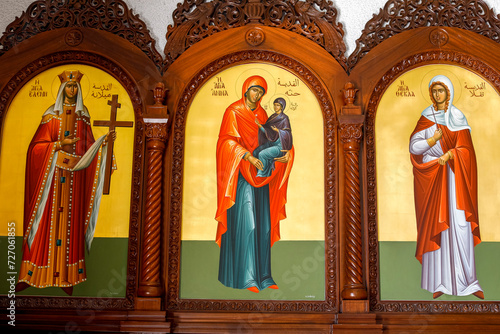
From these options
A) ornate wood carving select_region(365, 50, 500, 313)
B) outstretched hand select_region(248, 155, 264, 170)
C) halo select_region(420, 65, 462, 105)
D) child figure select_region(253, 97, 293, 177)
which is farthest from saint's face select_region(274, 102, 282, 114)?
halo select_region(420, 65, 462, 105)

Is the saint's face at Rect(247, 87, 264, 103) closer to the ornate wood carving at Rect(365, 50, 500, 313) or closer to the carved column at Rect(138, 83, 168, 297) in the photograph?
the carved column at Rect(138, 83, 168, 297)

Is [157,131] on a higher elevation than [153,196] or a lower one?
higher

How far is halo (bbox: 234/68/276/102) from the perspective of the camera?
543cm

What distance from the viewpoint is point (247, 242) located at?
510cm

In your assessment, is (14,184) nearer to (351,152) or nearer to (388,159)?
(351,152)

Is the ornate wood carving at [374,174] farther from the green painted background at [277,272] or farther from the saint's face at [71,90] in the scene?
the saint's face at [71,90]

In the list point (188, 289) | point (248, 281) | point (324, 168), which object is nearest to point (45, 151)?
point (188, 289)

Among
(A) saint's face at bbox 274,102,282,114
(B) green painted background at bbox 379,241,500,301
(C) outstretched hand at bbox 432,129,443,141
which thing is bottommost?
(B) green painted background at bbox 379,241,500,301

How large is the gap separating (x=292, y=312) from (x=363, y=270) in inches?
29.9

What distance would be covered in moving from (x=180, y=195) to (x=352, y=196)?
1.61m

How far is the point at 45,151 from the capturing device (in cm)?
528

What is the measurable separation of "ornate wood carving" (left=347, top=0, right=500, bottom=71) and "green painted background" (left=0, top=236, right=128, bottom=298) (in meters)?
2.88

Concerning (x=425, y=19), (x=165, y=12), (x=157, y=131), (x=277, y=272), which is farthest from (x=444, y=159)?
(x=165, y=12)

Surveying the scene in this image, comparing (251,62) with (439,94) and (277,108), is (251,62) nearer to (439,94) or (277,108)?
(277,108)
